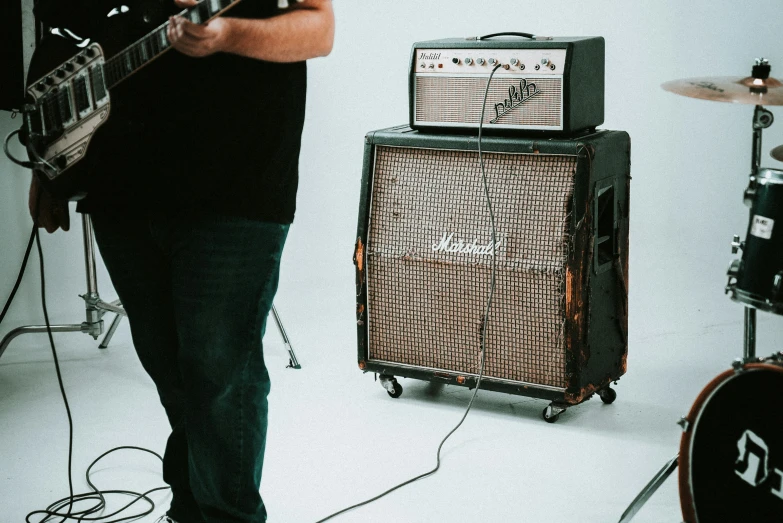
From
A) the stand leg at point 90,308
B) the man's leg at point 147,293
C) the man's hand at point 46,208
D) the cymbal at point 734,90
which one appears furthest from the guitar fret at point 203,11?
the stand leg at point 90,308

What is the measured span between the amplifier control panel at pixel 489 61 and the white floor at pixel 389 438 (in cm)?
86

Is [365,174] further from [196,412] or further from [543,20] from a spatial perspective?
[543,20]

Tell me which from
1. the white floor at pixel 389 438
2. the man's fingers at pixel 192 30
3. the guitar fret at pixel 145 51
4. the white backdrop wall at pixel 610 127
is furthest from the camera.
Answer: the white backdrop wall at pixel 610 127

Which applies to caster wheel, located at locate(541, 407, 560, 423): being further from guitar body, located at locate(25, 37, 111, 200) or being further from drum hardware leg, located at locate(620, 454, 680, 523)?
guitar body, located at locate(25, 37, 111, 200)

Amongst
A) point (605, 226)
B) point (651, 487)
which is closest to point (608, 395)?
point (605, 226)

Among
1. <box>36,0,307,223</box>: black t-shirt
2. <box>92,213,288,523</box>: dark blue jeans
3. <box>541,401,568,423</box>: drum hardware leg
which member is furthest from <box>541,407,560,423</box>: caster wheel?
<box>36,0,307,223</box>: black t-shirt

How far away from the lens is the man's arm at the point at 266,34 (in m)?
1.23

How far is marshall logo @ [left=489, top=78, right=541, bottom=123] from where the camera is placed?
2.25 metres

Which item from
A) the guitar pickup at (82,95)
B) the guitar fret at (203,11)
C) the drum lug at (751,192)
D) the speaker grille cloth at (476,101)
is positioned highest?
the guitar fret at (203,11)

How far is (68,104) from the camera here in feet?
4.83

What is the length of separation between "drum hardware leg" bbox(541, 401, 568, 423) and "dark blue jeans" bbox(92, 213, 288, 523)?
39.3 inches

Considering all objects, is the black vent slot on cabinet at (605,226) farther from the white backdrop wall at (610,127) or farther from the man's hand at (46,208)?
the man's hand at (46,208)

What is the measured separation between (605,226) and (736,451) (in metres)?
0.95

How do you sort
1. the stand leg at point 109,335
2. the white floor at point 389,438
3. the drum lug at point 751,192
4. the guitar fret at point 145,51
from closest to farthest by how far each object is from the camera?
1. the guitar fret at point 145,51
2. the drum lug at point 751,192
3. the white floor at point 389,438
4. the stand leg at point 109,335
